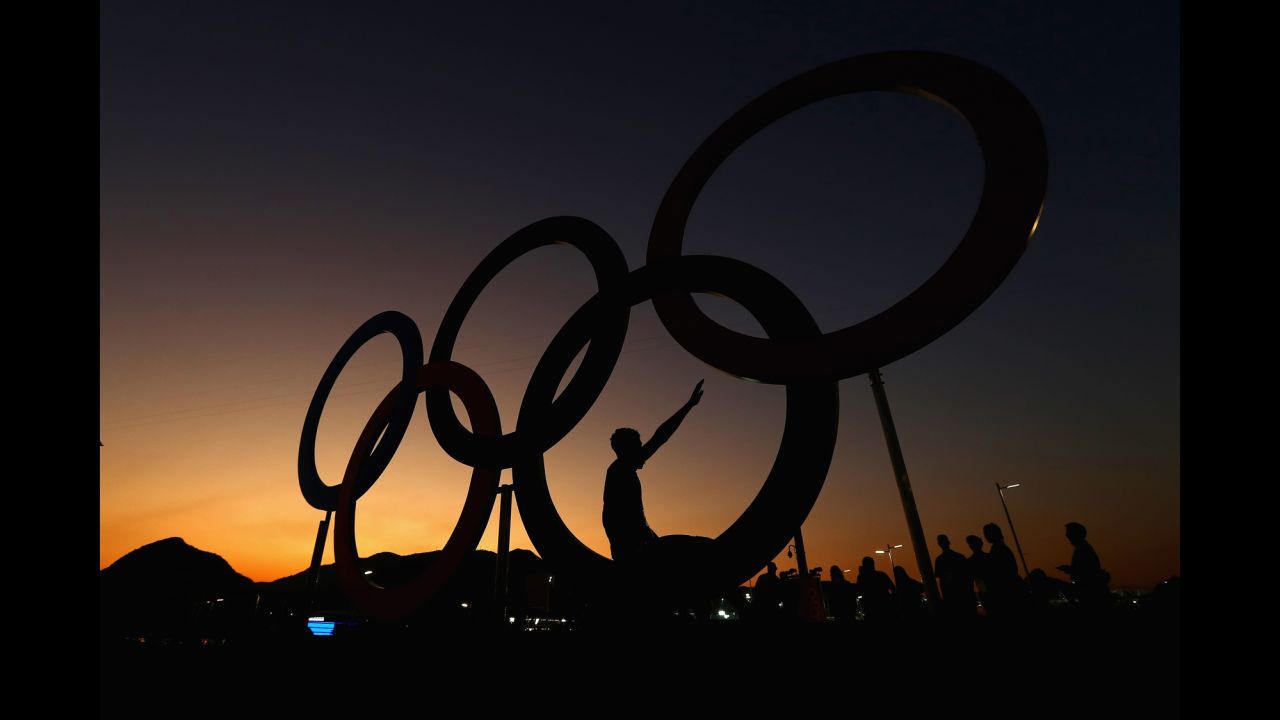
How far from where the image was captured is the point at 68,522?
223 cm

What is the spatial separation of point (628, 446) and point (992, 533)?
5.91 m

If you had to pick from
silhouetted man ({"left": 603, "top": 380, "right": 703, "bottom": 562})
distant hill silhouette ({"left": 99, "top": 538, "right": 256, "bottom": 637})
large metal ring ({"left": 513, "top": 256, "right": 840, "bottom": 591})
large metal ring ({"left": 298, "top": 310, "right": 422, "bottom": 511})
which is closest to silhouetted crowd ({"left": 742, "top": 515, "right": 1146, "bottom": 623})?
large metal ring ({"left": 513, "top": 256, "right": 840, "bottom": 591})

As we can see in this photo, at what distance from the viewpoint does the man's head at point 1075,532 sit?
23.8ft

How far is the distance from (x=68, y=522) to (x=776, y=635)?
4342 millimetres

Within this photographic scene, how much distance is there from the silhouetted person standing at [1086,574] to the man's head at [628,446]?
5715mm

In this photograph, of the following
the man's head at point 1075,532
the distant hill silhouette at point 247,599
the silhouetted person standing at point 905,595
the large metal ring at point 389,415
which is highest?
the large metal ring at point 389,415

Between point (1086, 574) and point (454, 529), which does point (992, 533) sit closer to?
point (1086, 574)

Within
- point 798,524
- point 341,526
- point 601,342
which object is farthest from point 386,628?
point 798,524

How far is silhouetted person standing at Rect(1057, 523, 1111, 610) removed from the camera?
7.18 metres

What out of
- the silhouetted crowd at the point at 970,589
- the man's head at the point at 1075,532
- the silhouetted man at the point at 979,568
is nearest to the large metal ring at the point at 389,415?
the silhouetted crowd at the point at 970,589

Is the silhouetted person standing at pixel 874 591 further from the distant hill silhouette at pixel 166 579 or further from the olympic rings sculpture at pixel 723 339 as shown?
the distant hill silhouette at pixel 166 579

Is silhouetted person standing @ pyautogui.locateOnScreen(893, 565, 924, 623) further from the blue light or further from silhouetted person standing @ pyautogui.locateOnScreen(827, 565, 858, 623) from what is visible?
the blue light

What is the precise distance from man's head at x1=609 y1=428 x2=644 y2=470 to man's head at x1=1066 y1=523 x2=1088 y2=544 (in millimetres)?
5715

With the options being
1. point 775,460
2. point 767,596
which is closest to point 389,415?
point 775,460
